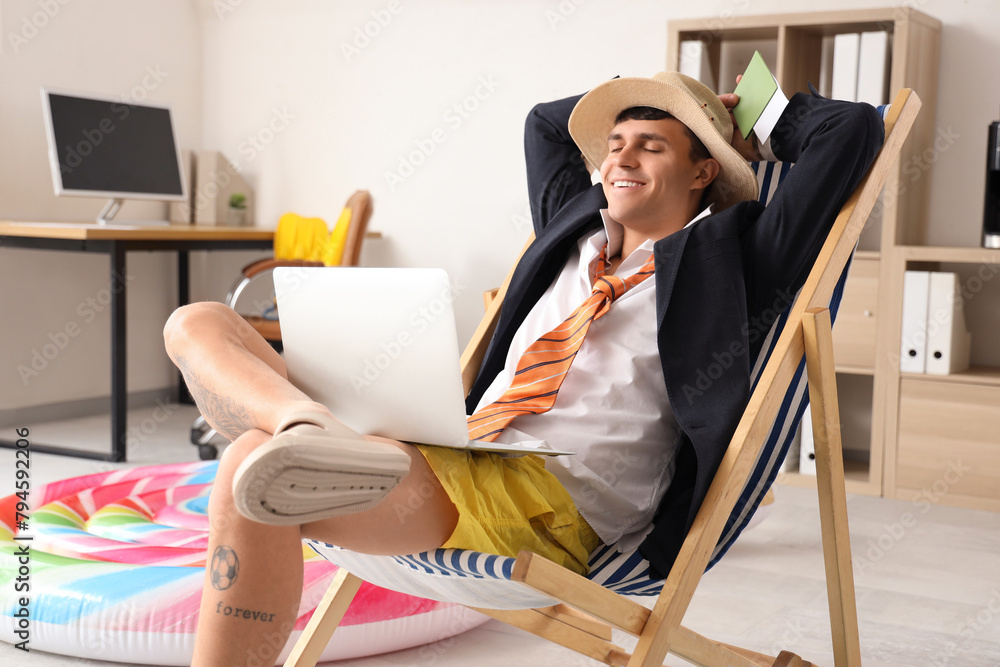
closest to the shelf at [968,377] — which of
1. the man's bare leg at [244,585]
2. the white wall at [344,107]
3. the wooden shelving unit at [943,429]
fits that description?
the wooden shelving unit at [943,429]

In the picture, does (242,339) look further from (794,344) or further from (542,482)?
(794,344)

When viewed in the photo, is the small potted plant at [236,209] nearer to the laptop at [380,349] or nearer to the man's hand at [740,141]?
the man's hand at [740,141]

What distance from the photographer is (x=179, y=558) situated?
2.18m

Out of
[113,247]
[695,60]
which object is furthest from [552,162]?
[113,247]

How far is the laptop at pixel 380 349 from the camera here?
117 centimetres

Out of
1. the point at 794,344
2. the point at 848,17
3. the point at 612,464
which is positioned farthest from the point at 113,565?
the point at 848,17

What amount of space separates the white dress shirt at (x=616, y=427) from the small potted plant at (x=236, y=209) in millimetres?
3509

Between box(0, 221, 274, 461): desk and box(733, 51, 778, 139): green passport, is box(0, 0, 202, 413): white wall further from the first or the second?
box(733, 51, 778, 139): green passport

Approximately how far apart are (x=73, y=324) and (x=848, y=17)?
334 centimetres

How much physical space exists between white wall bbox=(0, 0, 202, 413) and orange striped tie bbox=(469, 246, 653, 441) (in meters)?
3.18

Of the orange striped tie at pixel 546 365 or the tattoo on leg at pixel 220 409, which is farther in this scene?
the orange striped tie at pixel 546 365

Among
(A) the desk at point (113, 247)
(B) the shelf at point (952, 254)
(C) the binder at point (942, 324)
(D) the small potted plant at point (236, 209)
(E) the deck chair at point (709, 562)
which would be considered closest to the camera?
(E) the deck chair at point (709, 562)

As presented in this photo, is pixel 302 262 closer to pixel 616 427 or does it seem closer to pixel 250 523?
pixel 616 427

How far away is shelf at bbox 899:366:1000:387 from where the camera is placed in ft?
10.3
